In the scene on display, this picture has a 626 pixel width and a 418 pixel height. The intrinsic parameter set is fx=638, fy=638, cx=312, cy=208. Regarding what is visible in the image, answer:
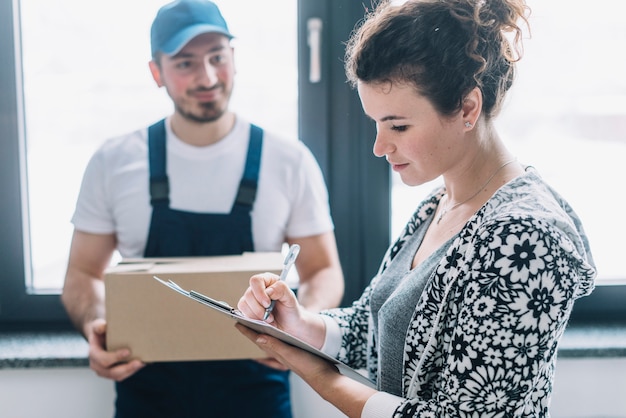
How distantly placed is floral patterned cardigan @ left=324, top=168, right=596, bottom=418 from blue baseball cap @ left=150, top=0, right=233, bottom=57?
866 mm

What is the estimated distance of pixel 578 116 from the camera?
1.79m

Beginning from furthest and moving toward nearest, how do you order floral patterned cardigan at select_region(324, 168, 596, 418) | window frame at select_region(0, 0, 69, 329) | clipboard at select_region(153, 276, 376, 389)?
1. window frame at select_region(0, 0, 69, 329)
2. clipboard at select_region(153, 276, 376, 389)
3. floral patterned cardigan at select_region(324, 168, 596, 418)

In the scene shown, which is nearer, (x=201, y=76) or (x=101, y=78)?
(x=201, y=76)

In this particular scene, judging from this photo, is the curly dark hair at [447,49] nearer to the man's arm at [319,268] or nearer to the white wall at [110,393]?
the man's arm at [319,268]

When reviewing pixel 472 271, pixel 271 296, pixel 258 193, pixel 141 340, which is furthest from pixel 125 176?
pixel 472 271

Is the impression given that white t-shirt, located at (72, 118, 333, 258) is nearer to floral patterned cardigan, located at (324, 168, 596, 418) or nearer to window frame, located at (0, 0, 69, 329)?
window frame, located at (0, 0, 69, 329)

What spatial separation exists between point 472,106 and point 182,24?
82 centimetres

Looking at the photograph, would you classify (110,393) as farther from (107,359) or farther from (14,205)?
(14,205)

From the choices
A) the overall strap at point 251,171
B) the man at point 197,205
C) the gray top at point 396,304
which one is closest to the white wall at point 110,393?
the man at point 197,205

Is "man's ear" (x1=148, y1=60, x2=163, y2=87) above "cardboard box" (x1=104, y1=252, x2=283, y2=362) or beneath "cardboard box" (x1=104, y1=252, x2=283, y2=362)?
above

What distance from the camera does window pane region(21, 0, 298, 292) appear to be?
69.1 inches

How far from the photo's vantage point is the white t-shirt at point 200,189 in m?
1.49

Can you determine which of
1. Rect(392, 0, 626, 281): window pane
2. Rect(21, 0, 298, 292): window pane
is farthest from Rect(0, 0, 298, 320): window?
Rect(392, 0, 626, 281): window pane

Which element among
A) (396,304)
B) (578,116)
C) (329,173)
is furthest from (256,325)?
(578,116)
